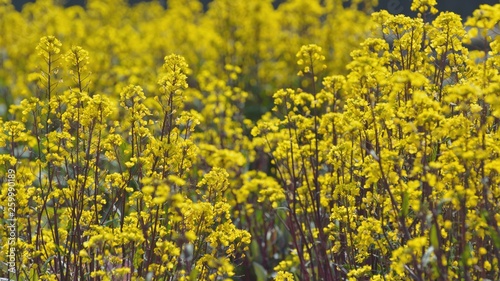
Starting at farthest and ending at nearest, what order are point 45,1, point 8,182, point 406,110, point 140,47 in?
point 45,1, point 140,47, point 8,182, point 406,110

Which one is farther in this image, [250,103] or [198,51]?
[198,51]

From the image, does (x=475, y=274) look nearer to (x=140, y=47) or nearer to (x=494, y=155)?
(x=494, y=155)

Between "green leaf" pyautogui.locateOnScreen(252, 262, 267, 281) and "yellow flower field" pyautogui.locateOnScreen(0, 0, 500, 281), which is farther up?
"yellow flower field" pyautogui.locateOnScreen(0, 0, 500, 281)

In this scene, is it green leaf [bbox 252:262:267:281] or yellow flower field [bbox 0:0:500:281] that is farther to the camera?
green leaf [bbox 252:262:267:281]

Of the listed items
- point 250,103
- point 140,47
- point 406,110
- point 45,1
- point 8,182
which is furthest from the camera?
point 45,1

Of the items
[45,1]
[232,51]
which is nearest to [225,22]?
[232,51]

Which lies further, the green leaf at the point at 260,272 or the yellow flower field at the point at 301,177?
the green leaf at the point at 260,272

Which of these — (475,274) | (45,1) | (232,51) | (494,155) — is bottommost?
(475,274)

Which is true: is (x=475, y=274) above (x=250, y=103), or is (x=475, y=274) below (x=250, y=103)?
below

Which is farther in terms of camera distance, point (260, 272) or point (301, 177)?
point (260, 272)

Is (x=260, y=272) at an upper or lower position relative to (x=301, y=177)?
lower

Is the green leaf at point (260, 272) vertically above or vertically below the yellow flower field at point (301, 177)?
below

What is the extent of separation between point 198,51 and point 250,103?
7.57 feet

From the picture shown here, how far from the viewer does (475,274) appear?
4.36 m
